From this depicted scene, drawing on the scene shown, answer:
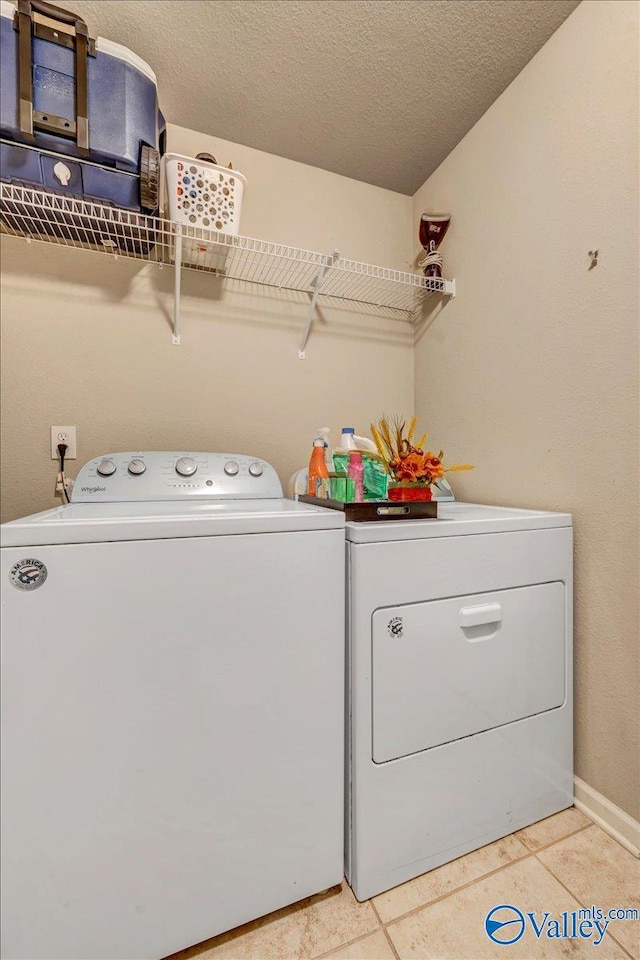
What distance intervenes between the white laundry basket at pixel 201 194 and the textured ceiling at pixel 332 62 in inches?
12.7

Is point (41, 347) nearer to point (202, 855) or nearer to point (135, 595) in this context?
point (135, 595)

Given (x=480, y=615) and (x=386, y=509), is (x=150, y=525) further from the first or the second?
(x=480, y=615)

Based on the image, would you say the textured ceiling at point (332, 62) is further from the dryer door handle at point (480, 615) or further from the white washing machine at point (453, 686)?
the dryer door handle at point (480, 615)

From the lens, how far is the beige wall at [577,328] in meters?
1.15

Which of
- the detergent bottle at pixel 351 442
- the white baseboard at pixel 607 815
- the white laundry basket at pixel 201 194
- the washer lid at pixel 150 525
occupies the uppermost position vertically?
the white laundry basket at pixel 201 194

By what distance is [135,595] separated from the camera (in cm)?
83

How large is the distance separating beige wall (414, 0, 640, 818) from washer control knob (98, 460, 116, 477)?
1336 mm

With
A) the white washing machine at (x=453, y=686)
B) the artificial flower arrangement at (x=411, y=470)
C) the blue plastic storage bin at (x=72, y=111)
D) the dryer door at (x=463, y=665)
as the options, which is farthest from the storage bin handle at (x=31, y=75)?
the dryer door at (x=463, y=665)

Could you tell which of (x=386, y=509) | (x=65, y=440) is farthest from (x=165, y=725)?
(x=65, y=440)

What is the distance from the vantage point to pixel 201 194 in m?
1.41

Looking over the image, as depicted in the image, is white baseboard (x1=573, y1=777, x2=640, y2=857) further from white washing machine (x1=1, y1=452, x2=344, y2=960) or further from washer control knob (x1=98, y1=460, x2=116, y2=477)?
washer control knob (x1=98, y1=460, x2=116, y2=477)

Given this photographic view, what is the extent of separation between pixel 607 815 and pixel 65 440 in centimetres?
205

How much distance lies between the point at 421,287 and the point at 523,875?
1.99 m

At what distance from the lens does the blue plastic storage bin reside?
1.12m
